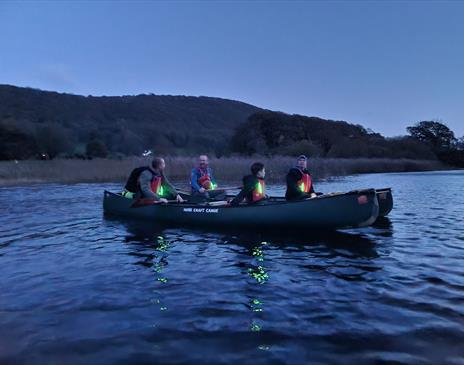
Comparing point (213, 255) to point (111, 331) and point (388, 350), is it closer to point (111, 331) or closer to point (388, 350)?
point (111, 331)

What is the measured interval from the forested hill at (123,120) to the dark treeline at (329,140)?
6100 millimetres

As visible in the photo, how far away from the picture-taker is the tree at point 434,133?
62.0 meters

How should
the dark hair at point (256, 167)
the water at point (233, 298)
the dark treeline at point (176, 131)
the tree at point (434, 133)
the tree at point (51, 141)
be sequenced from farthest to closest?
the tree at point (434, 133), the tree at point (51, 141), the dark treeline at point (176, 131), the dark hair at point (256, 167), the water at point (233, 298)

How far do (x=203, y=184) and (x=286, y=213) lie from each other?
13.5ft

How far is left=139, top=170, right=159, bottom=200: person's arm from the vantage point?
10523 millimetres

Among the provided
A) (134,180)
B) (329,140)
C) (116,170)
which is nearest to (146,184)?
(134,180)

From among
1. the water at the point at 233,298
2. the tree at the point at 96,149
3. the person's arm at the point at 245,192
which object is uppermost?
the tree at the point at 96,149

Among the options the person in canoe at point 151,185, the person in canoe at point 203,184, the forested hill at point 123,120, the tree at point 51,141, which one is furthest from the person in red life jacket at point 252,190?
the tree at point 51,141

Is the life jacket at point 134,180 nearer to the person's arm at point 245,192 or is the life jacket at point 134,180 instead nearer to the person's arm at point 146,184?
the person's arm at point 146,184

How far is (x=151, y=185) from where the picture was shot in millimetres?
10789

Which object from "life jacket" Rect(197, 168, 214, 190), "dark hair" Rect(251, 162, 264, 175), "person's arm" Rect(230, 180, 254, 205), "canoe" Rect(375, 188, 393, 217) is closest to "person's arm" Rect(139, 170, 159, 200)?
"life jacket" Rect(197, 168, 214, 190)

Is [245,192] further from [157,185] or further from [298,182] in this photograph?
[157,185]

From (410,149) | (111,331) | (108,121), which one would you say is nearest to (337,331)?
(111,331)

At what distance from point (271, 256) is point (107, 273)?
2.57 meters
